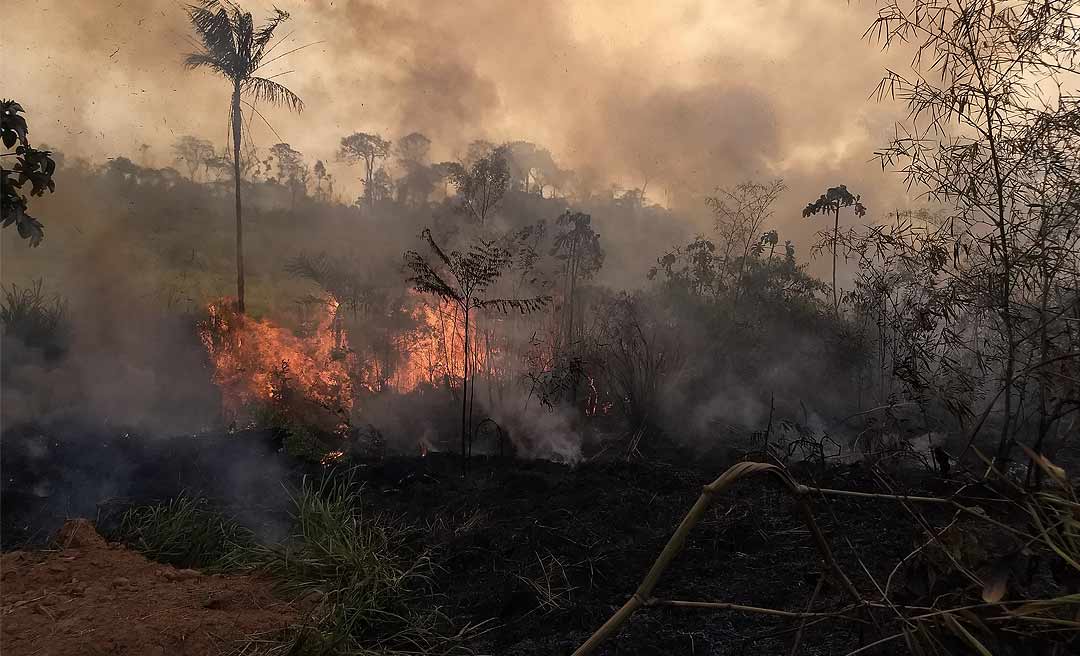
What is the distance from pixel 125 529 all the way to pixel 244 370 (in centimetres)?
834

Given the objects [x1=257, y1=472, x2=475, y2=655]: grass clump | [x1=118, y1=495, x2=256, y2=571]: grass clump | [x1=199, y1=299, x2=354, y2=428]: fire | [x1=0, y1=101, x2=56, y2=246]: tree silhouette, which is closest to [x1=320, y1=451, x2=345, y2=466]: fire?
[x1=199, y1=299, x2=354, y2=428]: fire

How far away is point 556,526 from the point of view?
230 inches

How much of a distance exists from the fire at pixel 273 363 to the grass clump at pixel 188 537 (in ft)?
17.1

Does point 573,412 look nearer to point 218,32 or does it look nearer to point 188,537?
point 188,537

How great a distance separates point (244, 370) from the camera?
13.6 metres

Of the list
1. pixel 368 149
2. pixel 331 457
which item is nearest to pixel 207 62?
pixel 331 457

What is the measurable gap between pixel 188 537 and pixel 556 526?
10.7 feet

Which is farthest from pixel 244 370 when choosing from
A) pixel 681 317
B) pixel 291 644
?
pixel 291 644

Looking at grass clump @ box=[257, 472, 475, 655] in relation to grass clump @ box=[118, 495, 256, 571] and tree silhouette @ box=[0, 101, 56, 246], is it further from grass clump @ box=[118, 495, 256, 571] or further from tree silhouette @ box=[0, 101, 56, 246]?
tree silhouette @ box=[0, 101, 56, 246]

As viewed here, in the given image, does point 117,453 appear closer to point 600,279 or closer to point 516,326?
point 516,326

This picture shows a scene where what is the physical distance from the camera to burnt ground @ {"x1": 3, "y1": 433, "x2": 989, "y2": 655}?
382cm

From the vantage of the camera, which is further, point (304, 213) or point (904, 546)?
point (304, 213)

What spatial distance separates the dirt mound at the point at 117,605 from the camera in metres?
3.53

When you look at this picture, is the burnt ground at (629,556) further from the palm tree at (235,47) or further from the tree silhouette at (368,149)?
the tree silhouette at (368,149)
